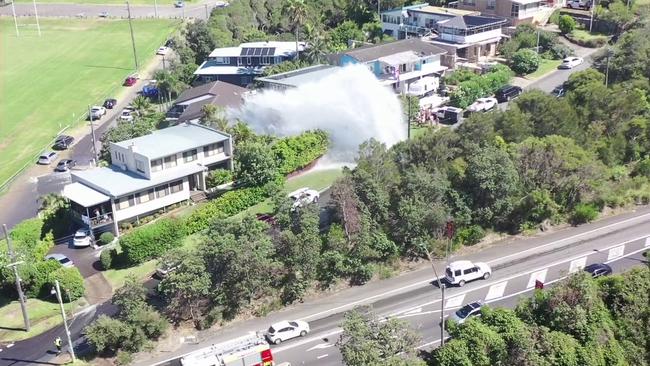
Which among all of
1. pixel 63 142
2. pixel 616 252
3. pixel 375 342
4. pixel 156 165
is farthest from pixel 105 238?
pixel 616 252

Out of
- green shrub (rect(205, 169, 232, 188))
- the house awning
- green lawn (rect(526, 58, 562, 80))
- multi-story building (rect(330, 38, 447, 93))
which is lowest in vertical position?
green shrub (rect(205, 169, 232, 188))

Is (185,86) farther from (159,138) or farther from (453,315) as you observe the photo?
(453,315)

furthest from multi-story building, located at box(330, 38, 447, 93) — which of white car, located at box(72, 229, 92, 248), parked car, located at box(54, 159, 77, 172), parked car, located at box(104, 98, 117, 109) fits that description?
white car, located at box(72, 229, 92, 248)

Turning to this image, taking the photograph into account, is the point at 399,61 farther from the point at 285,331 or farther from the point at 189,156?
the point at 285,331

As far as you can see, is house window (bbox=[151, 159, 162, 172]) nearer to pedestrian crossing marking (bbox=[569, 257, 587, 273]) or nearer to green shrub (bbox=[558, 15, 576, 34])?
pedestrian crossing marking (bbox=[569, 257, 587, 273])

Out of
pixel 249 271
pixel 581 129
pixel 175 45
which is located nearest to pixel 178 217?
pixel 249 271

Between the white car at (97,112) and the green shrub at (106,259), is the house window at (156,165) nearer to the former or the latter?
the green shrub at (106,259)
